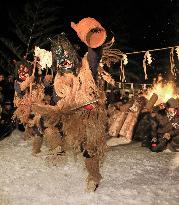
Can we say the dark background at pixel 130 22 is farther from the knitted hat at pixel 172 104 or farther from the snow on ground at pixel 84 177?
the snow on ground at pixel 84 177

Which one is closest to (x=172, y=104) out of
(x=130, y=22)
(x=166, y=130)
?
(x=166, y=130)

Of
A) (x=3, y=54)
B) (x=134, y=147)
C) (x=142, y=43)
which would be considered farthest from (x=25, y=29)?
(x=134, y=147)

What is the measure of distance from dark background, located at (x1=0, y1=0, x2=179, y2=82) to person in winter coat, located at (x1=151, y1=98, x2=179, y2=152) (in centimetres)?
1036

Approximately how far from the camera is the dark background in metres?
20.2

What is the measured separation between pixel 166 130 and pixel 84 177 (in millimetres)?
3098

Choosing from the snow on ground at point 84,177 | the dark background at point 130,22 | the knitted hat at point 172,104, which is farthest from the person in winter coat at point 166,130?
the dark background at point 130,22

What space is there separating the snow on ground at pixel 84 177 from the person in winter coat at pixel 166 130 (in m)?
0.32

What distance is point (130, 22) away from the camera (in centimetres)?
2362

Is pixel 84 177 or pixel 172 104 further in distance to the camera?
pixel 172 104

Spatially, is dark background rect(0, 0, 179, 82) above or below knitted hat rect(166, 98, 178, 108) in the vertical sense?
above

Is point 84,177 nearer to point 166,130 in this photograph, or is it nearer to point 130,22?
point 166,130

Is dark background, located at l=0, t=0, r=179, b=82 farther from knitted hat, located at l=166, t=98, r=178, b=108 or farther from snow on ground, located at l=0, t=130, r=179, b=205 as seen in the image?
snow on ground, located at l=0, t=130, r=179, b=205

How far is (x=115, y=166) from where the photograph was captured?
24.7 feet

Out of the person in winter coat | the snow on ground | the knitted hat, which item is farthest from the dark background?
the snow on ground
